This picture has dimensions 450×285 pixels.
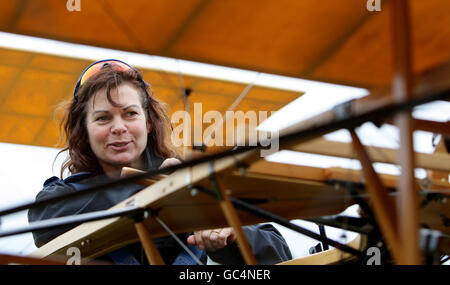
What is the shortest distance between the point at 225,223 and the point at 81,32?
1.19 m

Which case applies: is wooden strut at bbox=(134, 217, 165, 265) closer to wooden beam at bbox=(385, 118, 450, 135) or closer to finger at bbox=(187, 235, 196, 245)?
finger at bbox=(187, 235, 196, 245)

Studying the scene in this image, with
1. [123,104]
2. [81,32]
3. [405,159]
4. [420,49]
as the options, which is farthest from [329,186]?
[81,32]

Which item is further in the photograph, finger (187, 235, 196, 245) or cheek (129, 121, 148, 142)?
cheek (129, 121, 148, 142)

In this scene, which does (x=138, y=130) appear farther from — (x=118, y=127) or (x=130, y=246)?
(x=130, y=246)

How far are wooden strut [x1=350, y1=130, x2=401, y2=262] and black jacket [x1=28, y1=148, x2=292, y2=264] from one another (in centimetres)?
74

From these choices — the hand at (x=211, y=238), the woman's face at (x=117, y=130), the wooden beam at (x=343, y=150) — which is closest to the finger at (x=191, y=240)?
the hand at (x=211, y=238)

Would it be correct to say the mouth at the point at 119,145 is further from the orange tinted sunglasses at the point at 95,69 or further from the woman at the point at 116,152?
the orange tinted sunglasses at the point at 95,69

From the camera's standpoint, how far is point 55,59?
14.6 feet

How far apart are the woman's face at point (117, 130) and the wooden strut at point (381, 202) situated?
102 cm

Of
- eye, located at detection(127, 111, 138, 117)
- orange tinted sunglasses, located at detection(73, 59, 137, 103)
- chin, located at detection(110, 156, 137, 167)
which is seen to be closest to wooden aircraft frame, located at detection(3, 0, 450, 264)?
chin, located at detection(110, 156, 137, 167)

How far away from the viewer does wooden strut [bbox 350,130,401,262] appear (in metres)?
0.98

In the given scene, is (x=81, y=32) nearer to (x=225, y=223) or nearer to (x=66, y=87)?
(x=225, y=223)

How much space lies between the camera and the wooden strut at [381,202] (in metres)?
0.98
